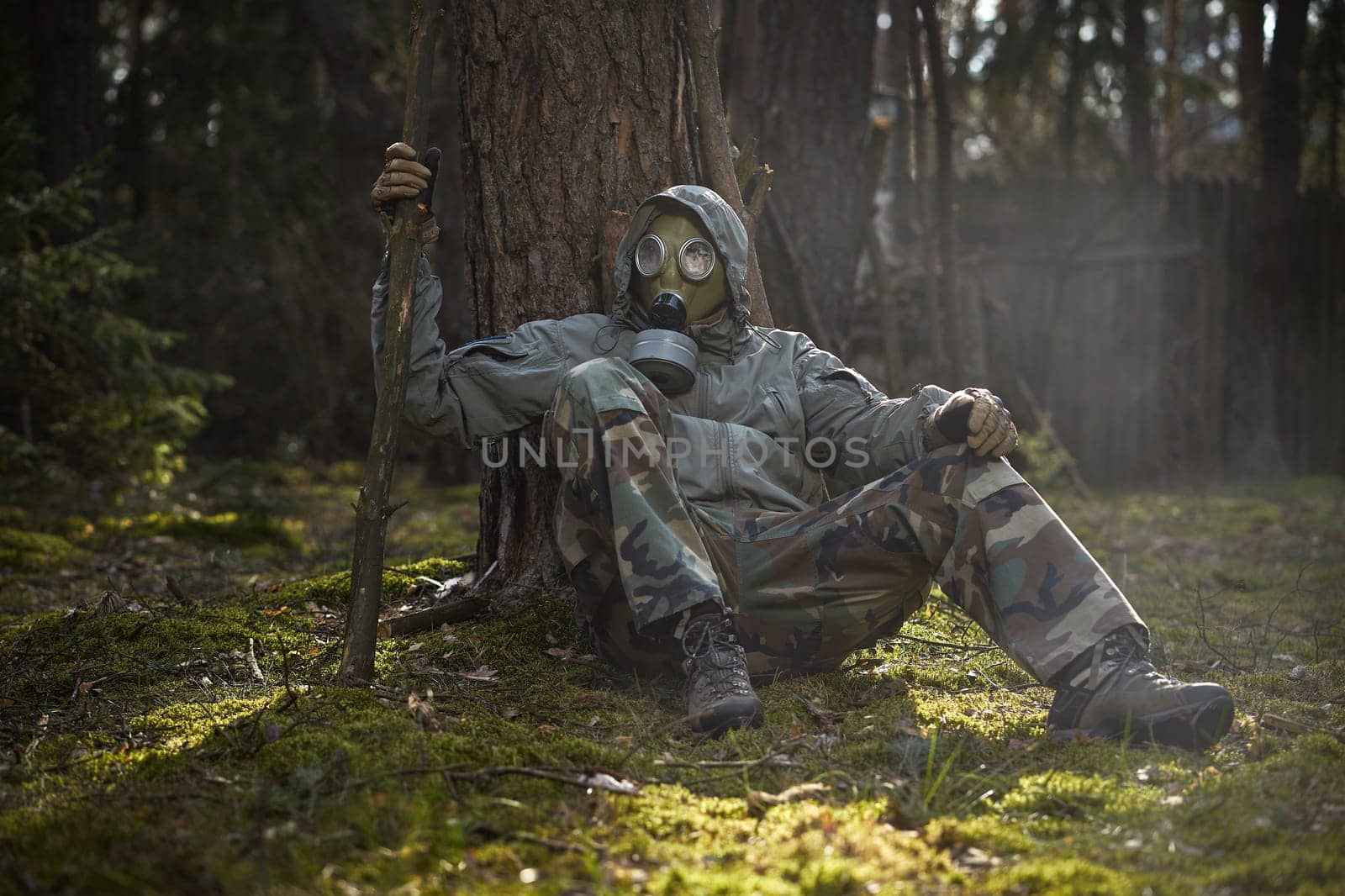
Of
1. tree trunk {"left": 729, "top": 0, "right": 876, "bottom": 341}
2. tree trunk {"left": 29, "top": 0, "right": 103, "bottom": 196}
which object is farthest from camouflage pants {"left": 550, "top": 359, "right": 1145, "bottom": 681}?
tree trunk {"left": 29, "top": 0, "right": 103, "bottom": 196}

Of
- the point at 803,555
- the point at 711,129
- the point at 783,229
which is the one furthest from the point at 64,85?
the point at 803,555

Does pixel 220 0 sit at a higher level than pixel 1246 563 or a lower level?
higher

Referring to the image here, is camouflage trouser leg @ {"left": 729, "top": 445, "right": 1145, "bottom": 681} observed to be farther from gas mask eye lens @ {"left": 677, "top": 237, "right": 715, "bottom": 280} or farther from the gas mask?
gas mask eye lens @ {"left": 677, "top": 237, "right": 715, "bottom": 280}

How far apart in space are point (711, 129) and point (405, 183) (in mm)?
1676

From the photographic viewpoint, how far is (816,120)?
662 centimetres

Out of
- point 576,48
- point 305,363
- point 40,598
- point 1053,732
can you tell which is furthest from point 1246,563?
point 305,363

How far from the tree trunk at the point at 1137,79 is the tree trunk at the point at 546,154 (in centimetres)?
1034

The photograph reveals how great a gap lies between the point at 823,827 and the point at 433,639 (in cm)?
184

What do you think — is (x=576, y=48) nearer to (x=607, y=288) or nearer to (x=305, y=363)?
(x=607, y=288)

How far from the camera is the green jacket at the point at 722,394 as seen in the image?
3.29m

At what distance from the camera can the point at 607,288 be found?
3.89m

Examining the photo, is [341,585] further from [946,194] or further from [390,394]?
[946,194]

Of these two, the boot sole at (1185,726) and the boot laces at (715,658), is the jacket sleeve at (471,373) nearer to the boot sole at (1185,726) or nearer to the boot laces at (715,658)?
the boot laces at (715,658)

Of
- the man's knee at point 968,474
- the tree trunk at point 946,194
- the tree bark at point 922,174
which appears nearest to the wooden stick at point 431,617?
the man's knee at point 968,474
